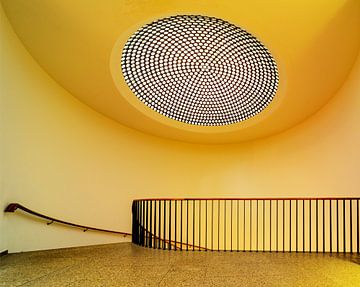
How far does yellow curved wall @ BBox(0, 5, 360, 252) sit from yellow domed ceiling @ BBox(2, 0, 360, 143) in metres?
0.40

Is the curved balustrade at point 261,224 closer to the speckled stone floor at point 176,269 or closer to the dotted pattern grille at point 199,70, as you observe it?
the speckled stone floor at point 176,269

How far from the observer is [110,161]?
960cm

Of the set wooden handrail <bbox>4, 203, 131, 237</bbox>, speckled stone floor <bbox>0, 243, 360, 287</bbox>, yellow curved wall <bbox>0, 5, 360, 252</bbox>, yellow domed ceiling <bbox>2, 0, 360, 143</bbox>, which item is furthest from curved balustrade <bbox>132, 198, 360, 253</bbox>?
yellow domed ceiling <bbox>2, 0, 360, 143</bbox>

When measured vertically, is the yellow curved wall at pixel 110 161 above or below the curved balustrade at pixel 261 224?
above

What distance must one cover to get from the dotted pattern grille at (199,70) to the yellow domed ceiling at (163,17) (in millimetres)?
609

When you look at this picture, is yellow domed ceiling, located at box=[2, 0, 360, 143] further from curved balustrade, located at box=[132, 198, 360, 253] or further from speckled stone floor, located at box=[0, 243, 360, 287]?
speckled stone floor, located at box=[0, 243, 360, 287]

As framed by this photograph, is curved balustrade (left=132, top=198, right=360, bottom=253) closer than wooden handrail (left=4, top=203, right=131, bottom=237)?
No

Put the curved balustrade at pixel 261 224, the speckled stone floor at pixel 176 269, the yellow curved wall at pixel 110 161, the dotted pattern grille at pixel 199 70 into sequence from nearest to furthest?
the speckled stone floor at pixel 176 269 < the yellow curved wall at pixel 110 161 < the dotted pattern grille at pixel 199 70 < the curved balustrade at pixel 261 224

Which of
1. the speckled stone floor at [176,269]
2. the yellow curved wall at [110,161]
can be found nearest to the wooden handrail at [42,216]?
the yellow curved wall at [110,161]

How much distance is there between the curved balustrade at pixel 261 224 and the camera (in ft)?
25.7

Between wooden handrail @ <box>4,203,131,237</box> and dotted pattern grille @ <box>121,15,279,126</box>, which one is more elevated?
dotted pattern grille @ <box>121,15,279,126</box>

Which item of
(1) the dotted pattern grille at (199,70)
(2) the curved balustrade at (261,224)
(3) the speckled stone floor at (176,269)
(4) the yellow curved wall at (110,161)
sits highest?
(1) the dotted pattern grille at (199,70)

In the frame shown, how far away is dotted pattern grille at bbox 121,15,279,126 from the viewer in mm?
7539

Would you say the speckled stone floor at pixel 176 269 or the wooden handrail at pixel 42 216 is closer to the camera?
the speckled stone floor at pixel 176 269
